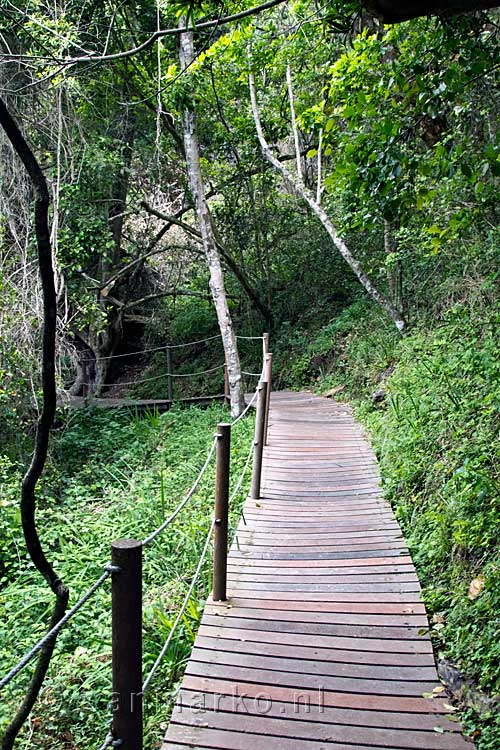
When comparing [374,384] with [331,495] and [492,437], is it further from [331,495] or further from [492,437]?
[492,437]

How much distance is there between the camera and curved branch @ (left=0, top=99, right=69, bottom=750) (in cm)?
135

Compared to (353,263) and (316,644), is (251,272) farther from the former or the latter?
(316,644)

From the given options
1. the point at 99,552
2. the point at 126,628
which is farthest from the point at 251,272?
the point at 126,628

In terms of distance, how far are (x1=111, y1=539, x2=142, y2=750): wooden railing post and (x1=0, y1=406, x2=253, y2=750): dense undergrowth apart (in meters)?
1.10

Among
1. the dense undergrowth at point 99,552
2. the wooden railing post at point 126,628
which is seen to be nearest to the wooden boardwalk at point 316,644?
the dense undergrowth at point 99,552

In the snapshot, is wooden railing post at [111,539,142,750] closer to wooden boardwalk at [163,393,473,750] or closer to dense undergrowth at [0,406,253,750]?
wooden boardwalk at [163,393,473,750]

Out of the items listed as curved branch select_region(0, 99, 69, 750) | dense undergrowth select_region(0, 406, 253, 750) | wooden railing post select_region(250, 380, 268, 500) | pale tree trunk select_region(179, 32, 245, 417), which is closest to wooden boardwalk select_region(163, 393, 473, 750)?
wooden railing post select_region(250, 380, 268, 500)

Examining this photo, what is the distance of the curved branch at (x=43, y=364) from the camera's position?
4.44 ft

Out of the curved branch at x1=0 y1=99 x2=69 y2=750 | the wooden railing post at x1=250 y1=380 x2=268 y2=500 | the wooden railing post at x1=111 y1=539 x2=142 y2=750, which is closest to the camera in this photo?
the curved branch at x1=0 y1=99 x2=69 y2=750

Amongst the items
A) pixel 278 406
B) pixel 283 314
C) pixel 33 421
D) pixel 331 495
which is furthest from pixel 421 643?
pixel 283 314

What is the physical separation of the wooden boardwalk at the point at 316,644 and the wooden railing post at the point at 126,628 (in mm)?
Answer: 846

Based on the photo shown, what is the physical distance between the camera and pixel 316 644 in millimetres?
3082

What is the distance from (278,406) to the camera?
9.12 m

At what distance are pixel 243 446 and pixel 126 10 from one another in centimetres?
719
